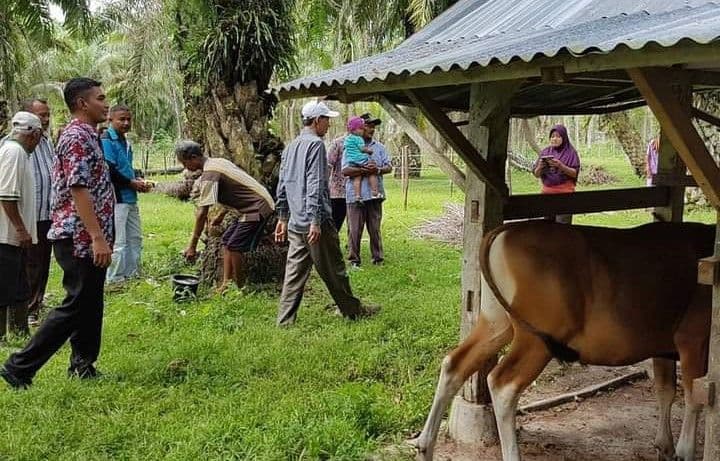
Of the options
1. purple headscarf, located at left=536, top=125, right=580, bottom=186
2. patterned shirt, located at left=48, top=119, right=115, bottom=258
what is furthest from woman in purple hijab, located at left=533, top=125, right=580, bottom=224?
patterned shirt, located at left=48, top=119, right=115, bottom=258

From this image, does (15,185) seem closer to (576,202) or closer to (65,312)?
(65,312)

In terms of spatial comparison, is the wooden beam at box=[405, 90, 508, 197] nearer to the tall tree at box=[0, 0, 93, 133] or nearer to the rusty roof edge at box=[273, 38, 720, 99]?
the rusty roof edge at box=[273, 38, 720, 99]

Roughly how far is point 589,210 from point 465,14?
1745 millimetres

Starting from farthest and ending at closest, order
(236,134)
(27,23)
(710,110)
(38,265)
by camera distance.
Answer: (710,110) < (27,23) < (236,134) < (38,265)

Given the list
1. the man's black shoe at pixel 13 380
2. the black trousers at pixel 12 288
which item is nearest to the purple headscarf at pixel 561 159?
the black trousers at pixel 12 288

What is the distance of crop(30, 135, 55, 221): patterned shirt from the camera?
602 cm

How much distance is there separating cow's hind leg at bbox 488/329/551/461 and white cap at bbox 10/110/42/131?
4.00 m

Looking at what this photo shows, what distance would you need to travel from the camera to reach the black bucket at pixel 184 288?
23.5ft

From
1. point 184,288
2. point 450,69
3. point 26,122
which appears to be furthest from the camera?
point 184,288

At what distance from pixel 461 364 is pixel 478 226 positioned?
0.74 meters

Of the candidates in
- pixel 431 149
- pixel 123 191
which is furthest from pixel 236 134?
pixel 431 149

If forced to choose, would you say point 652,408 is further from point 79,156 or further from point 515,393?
→ point 79,156

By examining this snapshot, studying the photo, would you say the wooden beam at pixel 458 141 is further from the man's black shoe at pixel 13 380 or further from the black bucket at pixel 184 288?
the black bucket at pixel 184 288

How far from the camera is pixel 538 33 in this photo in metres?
3.49
